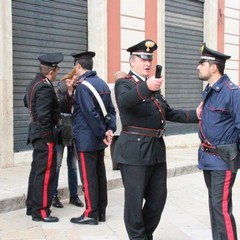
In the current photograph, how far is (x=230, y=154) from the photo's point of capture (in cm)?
378

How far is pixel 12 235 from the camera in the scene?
486 cm

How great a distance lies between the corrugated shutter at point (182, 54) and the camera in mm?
11500

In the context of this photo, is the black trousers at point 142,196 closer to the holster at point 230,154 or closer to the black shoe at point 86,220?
the holster at point 230,154

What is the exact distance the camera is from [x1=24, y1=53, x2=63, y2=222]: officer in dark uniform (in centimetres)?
507

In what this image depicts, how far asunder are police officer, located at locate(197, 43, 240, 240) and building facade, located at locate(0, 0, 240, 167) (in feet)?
15.3

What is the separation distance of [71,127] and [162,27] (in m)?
5.97

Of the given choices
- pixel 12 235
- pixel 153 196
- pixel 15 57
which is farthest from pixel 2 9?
pixel 153 196

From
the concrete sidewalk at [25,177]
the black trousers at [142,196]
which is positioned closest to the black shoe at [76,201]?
the concrete sidewalk at [25,177]

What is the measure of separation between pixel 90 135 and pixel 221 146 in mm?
1735

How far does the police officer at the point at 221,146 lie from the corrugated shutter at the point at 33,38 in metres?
5.00

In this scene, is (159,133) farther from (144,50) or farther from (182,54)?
(182,54)

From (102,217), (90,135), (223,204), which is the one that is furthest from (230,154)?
(102,217)

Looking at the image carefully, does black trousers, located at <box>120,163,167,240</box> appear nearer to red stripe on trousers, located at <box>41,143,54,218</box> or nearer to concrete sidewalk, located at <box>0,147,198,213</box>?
red stripe on trousers, located at <box>41,143,54,218</box>

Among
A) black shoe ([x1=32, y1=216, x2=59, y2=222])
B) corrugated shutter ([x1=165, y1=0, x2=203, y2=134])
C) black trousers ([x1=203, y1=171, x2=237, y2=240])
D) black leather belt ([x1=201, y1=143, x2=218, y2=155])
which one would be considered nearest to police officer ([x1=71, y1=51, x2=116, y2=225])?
black shoe ([x1=32, y1=216, x2=59, y2=222])
